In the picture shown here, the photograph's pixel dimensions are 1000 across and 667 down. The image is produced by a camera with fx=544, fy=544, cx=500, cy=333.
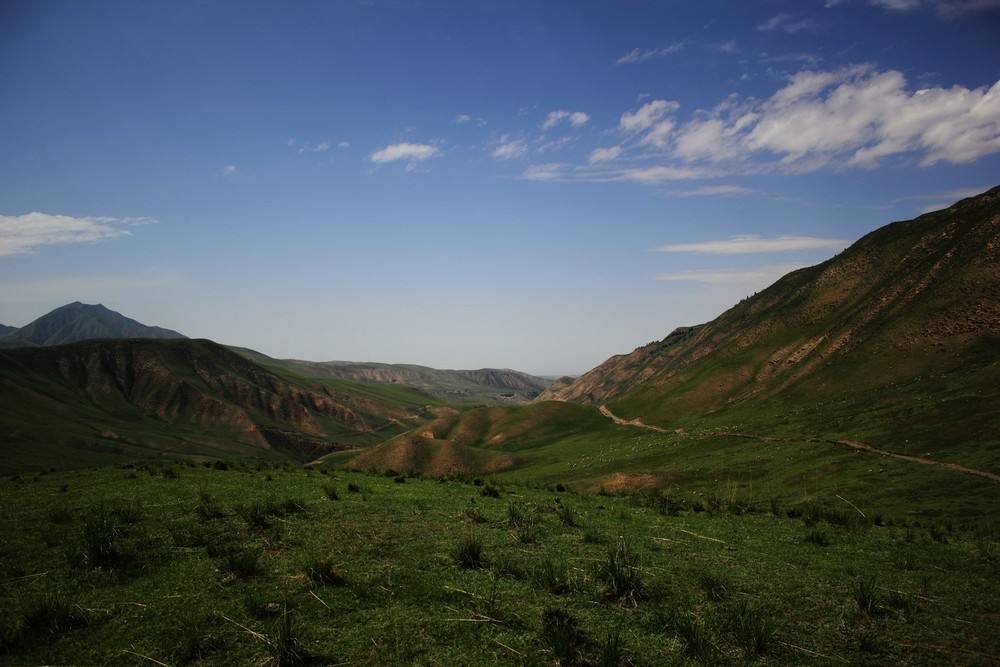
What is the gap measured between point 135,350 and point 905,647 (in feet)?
684

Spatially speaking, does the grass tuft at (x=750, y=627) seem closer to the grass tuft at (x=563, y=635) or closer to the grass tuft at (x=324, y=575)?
the grass tuft at (x=563, y=635)

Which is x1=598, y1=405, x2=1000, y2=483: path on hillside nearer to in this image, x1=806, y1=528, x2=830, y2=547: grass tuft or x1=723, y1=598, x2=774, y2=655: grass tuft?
x1=806, y1=528, x2=830, y2=547: grass tuft

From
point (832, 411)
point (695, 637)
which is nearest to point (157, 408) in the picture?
point (832, 411)

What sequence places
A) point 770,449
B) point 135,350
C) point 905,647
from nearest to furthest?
point 905,647 < point 770,449 < point 135,350

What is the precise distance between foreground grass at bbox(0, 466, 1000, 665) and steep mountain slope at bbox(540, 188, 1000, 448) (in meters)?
43.1

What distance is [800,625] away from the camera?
9.69 meters

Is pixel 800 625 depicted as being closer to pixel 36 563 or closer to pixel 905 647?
pixel 905 647

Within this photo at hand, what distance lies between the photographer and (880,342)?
74.5m

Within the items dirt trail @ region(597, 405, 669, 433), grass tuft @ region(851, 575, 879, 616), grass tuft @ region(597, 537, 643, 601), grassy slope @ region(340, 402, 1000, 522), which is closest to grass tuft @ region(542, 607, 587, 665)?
grass tuft @ region(597, 537, 643, 601)

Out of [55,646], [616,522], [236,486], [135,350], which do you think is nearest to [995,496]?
[616,522]

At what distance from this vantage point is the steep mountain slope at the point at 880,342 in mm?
59844

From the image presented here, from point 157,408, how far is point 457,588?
582 feet

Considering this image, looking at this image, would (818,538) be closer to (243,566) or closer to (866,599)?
(866,599)

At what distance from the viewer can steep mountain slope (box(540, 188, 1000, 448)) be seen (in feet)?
196
